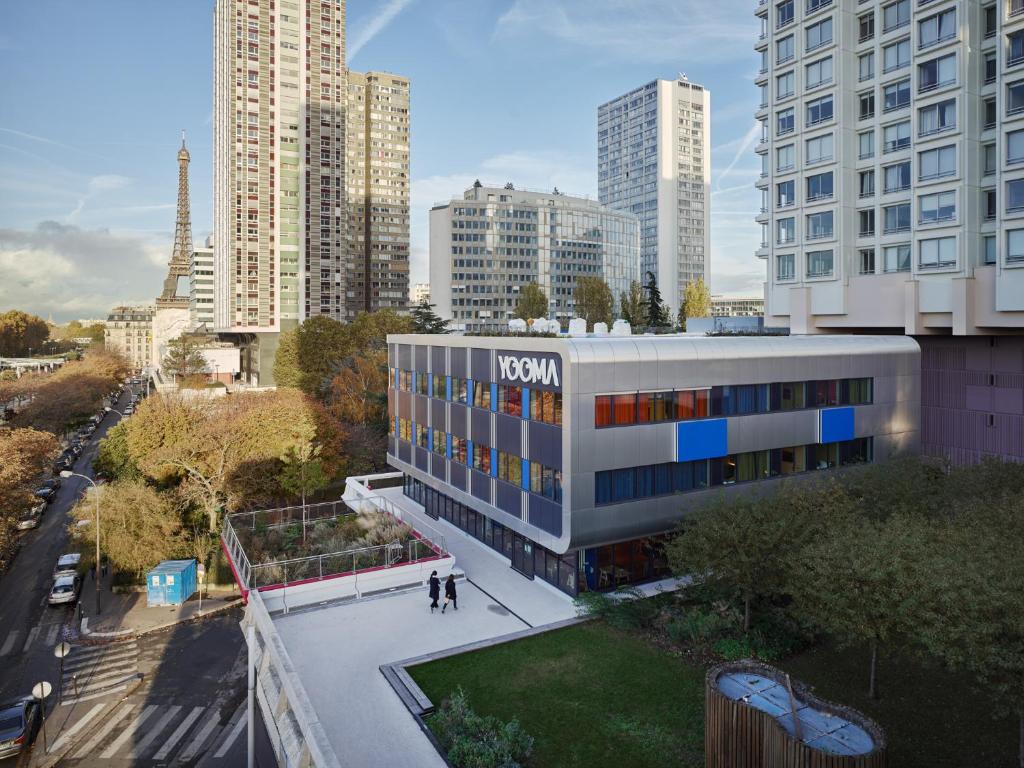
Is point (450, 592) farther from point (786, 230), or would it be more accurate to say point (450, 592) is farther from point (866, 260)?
point (786, 230)

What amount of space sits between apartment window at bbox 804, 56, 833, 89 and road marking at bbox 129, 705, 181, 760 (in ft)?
161

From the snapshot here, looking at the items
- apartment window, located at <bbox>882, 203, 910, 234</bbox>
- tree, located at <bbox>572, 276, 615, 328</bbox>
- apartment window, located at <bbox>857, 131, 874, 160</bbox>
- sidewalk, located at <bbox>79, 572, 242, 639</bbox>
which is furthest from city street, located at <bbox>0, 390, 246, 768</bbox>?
tree, located at <bbox>572, 276, 615, 328</bbox>

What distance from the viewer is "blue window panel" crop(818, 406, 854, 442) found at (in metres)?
32.8

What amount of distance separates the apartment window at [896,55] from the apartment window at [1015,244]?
12.7 m

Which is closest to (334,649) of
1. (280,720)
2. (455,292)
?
(280,720)

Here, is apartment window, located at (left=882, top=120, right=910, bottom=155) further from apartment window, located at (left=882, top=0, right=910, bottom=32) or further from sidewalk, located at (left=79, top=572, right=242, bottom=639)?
sidewalk, located at (left=79, top=572, right=242, bottom=639)

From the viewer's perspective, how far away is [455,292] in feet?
412

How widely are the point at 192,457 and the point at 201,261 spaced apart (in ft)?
412

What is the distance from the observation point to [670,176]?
15425 cm

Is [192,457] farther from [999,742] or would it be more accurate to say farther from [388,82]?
[388,82]

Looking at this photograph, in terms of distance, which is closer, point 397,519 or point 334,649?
point 334,649

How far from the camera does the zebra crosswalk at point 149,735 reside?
2286 cm

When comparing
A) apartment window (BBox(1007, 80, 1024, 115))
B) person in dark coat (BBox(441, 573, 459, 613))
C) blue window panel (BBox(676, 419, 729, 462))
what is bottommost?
person in dark coat (BBox(441, 573, 459, 613))

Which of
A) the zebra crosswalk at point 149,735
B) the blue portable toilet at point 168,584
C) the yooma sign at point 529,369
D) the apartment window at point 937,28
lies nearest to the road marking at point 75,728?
the zebra crosswalk at point 149,735
